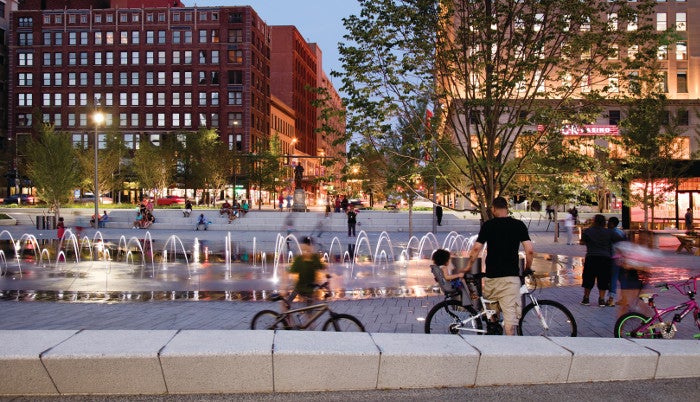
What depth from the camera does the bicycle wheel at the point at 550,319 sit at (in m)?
8.19

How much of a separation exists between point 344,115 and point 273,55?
12210 centimetres

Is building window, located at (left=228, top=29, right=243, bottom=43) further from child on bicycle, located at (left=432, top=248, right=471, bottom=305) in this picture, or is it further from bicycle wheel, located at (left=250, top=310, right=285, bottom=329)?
bicycle wheel, located at (left=250, top=310, right=285, bottom=329)

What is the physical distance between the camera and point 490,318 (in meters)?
8.07

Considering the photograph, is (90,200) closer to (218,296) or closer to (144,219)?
(144,219)

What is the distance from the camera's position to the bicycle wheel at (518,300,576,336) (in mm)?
8188

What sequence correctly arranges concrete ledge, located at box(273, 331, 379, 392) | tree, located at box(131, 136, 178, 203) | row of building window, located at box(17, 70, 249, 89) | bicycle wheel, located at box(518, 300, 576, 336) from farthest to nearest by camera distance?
row of building window, located at box(17, 70, 249, 89) → tree, located at box(131, 136, 178, 203) → bicycle wheel, located at box(518, 300, 576, 336) → concrete ledge, located at box(273, 331, 379, 392)

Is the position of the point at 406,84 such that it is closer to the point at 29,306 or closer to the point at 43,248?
the point at 29,306

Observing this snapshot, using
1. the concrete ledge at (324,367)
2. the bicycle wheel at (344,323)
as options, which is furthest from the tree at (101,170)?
the concrete ledge at (324,367)

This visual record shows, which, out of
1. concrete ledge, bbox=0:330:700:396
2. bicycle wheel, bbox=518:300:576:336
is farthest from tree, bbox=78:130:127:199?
concrete ledge, bbox=0:330:700:396

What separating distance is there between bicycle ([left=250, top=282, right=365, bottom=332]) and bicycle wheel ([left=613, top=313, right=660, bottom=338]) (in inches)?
131

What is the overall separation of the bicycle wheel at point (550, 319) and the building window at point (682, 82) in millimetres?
70981

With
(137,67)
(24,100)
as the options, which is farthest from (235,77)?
(24,100)

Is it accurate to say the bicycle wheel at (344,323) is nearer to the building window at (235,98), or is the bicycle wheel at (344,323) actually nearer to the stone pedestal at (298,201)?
the stone pedestal at (298,201)

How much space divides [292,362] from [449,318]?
308cm
